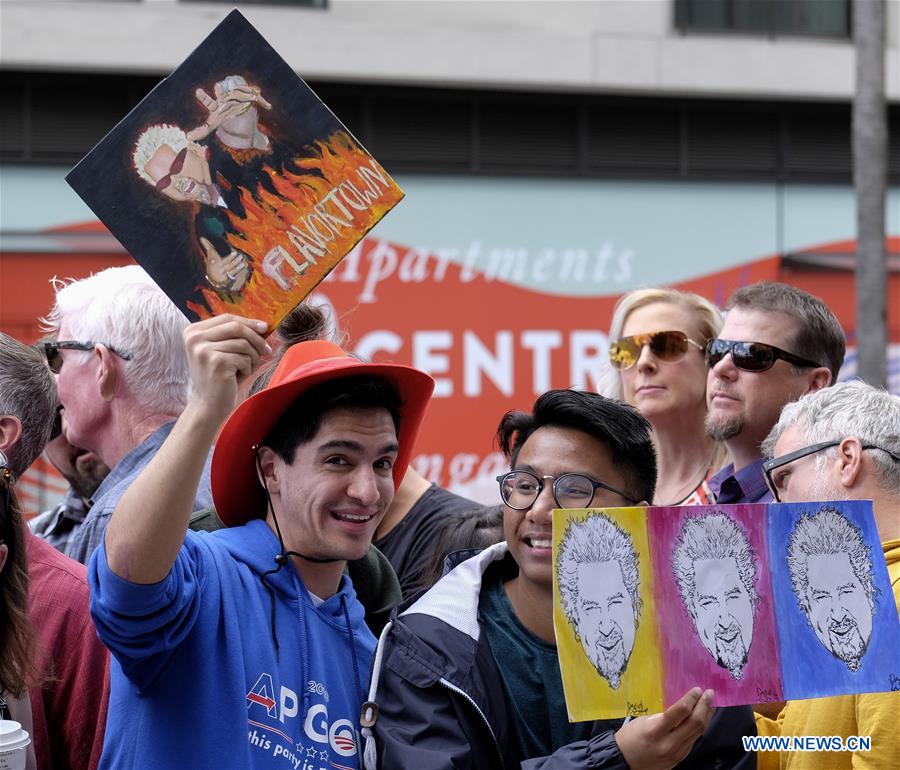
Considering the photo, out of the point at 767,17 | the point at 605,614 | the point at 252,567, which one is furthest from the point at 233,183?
the point at 767,17

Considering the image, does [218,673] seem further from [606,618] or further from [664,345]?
[664,345]

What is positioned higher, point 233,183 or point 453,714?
point 233,183

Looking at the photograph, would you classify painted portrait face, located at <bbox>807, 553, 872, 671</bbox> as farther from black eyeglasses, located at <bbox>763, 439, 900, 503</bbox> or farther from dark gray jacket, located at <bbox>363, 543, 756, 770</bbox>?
black eyeglasses, located at <bbox>763, 439, 900, 503</bbox>

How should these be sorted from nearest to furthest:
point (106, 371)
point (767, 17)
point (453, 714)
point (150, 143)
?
1. point (150, 143)
2. point (453, 714)
3. point (106, 371)
4. point (767, 17)

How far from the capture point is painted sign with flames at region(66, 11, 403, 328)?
7.25 feet

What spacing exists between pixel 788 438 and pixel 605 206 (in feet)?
32.8

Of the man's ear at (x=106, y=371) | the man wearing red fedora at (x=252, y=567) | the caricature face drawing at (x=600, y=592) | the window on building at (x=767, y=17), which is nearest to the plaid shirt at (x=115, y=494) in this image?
the man's ear at (x=106, y=371)

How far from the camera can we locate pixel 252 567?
241 cm

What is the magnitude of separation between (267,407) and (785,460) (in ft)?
3.83

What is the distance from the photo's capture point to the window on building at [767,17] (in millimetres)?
12742

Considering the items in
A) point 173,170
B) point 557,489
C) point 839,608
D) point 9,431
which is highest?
point 173,170

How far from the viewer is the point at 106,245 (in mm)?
11258

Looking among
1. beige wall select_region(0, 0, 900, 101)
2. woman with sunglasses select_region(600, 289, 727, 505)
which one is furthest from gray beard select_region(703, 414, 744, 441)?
beige wall select_region(0, 0, 900, 101)

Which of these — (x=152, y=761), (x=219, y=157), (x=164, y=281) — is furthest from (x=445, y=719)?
(x=219, y=157)
